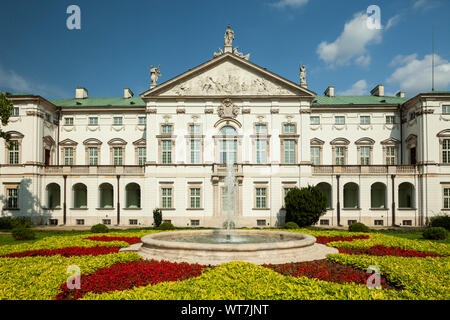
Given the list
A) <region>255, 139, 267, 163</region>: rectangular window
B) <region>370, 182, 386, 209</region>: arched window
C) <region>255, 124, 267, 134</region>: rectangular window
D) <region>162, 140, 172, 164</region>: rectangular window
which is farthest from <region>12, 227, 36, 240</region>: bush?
<region>370, 182, 386, 209</region>: arched window

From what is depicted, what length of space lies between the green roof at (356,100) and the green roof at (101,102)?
2415cm

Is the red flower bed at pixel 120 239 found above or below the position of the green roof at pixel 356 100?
below

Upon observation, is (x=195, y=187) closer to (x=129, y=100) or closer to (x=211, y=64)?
(x=211, y=64)

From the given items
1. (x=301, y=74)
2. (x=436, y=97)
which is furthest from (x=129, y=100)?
(x=436, y=97)

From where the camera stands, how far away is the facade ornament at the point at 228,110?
33.6m

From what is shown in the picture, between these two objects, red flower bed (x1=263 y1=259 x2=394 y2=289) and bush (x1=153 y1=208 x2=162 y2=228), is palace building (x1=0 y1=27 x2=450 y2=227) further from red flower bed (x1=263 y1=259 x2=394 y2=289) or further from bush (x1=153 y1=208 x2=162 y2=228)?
red flower bed (x1=263 y1=259 x2=394 y2=289)

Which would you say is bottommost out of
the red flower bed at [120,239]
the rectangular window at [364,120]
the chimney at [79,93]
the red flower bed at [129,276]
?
the red flower bed at [120,239]

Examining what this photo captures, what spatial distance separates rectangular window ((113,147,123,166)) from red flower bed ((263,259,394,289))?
32.4m

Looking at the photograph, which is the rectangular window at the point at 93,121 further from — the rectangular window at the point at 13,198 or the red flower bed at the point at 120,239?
the red flower bed at the point at 120,239

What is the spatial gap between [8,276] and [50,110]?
111 feet

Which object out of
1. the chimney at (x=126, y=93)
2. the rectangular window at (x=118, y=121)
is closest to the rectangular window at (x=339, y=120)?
the rectangular window at (x=118, y=121)

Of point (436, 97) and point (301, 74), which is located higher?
point (301, 74)

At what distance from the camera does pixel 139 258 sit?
40.5 ft

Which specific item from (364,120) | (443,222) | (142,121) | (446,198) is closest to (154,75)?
(142,121)
